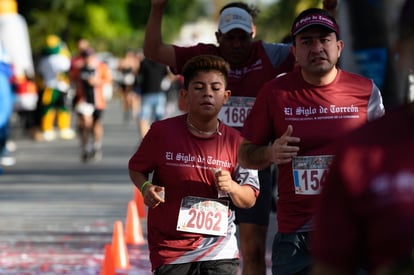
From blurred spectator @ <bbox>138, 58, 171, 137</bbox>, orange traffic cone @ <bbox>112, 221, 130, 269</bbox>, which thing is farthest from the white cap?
blurred spectator @ <bbox>138, 58, 171, 137</bbox>

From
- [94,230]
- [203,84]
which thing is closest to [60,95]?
[94,230]

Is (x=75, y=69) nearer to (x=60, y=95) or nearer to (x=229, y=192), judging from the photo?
(x=60, y=95)

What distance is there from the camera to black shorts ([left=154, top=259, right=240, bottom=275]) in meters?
6.28

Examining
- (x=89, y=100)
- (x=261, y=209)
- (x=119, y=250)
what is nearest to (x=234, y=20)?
(x=261, y=209)

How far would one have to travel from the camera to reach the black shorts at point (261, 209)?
25.6 feet

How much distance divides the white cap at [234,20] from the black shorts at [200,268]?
1.88 metres

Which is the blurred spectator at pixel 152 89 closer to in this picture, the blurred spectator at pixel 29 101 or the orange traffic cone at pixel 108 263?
the blurred spectator at pixel 29 101

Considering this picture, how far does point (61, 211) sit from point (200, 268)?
8.42 metres

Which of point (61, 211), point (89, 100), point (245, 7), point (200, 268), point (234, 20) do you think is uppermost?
point (89, 100)

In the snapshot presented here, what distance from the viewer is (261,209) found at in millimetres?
7801

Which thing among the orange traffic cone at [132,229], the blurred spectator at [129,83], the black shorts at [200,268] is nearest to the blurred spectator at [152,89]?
the blurred spectator at [129,83]

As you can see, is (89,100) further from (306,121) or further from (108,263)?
(306,121)

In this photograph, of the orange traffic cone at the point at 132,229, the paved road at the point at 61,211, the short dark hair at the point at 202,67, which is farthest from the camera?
the orange traffic cone at the point at 132,229

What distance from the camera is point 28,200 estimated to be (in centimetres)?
1588
